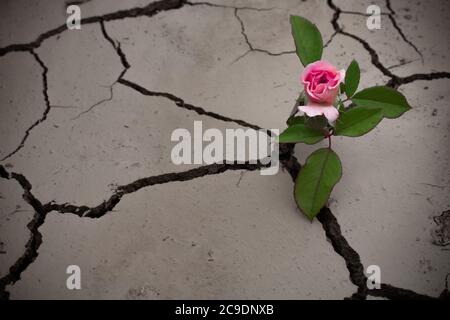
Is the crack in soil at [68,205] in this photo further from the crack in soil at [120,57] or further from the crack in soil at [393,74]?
the crack in soil at [393,74]

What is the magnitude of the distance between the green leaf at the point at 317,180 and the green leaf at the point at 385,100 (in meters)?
0.19

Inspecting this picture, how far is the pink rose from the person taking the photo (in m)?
1.15

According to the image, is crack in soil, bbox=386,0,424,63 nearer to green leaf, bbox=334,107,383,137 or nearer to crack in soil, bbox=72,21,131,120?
green leaf, bbox=334,107,383,137

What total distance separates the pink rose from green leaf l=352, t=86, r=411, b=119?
0.48 feet

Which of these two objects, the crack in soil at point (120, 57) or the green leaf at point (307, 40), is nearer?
the green leaf at point (307, 40)

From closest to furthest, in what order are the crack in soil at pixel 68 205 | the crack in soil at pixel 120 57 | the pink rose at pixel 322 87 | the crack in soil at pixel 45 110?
the pink rose at pixel 322 87
the crack in soil at pixel 68 205
the crack in soil at pixel 45 110
the crack in soil at pixel 120 57

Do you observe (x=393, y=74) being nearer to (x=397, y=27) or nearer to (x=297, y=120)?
(x=397, y=27)

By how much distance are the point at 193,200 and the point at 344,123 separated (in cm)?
55

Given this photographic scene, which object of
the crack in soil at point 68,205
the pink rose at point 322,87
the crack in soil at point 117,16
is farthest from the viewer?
the crack in soil at point 117,16

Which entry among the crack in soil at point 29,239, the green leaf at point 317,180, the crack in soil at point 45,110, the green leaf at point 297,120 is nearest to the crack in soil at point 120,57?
the crack in soil at point 45,110

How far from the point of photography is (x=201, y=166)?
1.46 m

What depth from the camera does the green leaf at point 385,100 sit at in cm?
124

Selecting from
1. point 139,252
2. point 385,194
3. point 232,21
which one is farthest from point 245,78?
point 139,252
